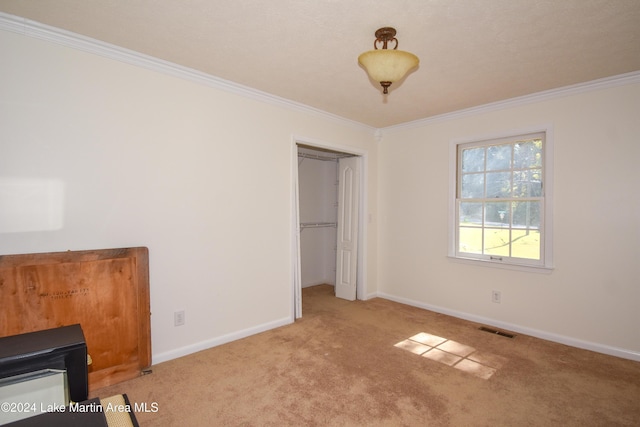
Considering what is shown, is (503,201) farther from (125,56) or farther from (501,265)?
(125,56)

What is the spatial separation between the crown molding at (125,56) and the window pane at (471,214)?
7.80 feet

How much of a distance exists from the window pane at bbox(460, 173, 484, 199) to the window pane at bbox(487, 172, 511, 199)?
91 mm

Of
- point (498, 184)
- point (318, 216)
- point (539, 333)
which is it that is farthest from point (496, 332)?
point (318, 216)

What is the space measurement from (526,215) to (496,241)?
0.43 metres

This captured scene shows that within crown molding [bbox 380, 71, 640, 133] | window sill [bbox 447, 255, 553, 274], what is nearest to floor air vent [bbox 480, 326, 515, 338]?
window sill [bbox 447, 255, 553, 274]

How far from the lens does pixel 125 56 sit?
8.52 feet

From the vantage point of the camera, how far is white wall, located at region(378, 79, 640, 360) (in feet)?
9.78

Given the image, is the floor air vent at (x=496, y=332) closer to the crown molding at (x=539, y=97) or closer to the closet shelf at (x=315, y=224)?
the crown molding at (x=539, y=97)

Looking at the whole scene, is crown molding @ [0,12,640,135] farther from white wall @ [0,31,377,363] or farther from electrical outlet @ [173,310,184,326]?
electrical outlet @ [173,310,184,326]

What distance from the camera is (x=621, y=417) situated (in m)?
2.14

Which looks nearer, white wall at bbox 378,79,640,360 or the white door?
white wall at bbox 378,79,640,360

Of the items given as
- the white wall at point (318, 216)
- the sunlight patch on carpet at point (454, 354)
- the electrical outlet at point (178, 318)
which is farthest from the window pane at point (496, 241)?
the electrical outlet at point (178, 318)

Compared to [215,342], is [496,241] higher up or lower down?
higher up

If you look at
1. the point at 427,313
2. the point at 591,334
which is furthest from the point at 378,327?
the point at 591,334
